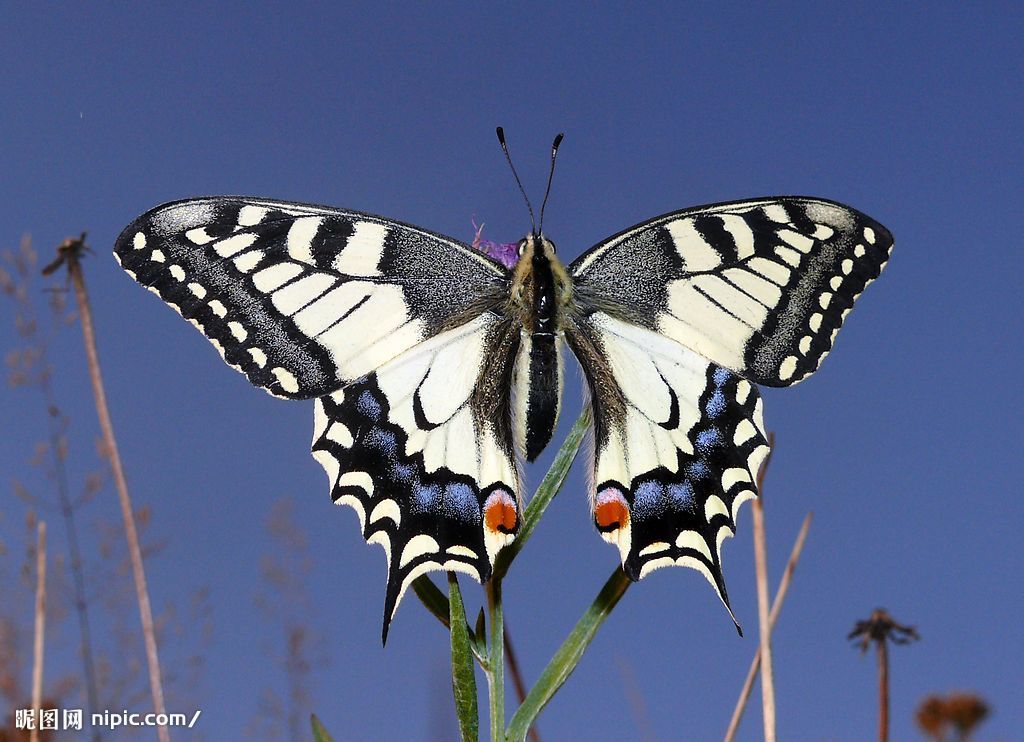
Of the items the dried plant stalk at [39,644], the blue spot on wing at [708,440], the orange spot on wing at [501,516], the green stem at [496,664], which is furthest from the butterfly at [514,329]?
the dried plant stalk at [39,644]

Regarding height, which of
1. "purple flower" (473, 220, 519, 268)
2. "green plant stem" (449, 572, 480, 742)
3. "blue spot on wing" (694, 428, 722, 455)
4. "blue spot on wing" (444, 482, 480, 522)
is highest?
"purple flower" (473, 220, 519, 268)

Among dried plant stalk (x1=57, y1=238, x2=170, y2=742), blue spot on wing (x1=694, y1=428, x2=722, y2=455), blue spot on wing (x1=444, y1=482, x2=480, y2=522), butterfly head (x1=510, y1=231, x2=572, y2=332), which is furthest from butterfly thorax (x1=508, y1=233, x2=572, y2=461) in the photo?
dried plant stalk (x1=57, y1=238, x2=170, y2=742)

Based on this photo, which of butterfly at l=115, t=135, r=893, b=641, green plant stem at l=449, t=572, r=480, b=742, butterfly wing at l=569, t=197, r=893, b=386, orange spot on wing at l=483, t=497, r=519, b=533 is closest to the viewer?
green plant stem at l=449, t=572, r=480, b=742

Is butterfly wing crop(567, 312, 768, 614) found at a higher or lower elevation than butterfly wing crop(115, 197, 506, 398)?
lower

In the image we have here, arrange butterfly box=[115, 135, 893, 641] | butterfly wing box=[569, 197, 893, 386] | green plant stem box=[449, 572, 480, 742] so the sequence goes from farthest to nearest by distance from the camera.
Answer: butterfly wing box=[569, 197, 893, 386] < butterfly box=[115, 135, 893, 641] < green plant stem box=[449, 572, 480, 742]

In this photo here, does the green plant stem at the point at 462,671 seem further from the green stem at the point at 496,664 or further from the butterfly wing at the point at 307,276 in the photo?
the butterfly wing at the point at 307,276

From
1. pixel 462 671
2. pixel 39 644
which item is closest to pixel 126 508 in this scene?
pixel 39 644

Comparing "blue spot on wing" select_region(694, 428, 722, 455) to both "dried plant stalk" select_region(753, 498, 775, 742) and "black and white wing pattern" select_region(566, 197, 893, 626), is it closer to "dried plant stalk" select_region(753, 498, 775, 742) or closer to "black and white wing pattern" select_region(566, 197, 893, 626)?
"black and white wing pattern" select_region(566, 197, 893, 626)
